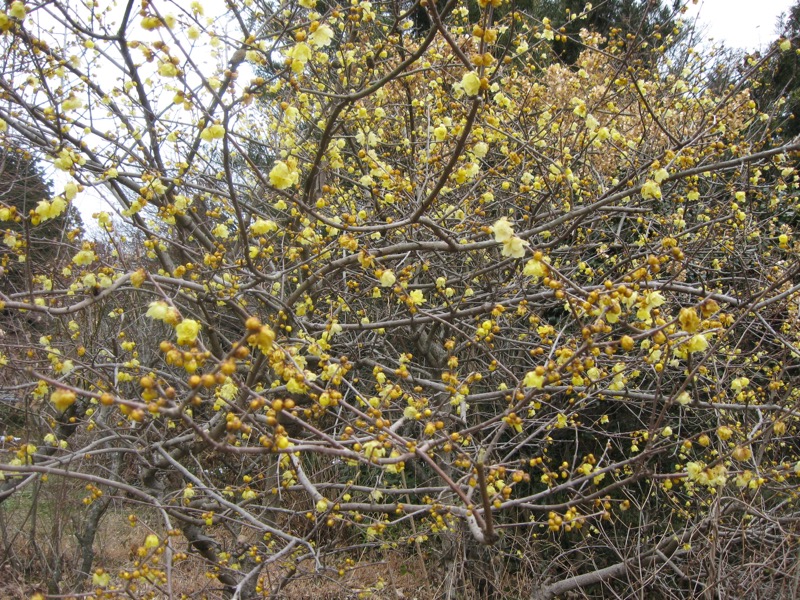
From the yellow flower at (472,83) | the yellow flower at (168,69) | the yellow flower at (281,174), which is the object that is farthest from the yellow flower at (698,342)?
the yellow flower at (168,69)

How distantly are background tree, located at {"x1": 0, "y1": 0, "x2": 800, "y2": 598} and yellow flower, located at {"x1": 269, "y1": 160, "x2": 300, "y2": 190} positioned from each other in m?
0.01


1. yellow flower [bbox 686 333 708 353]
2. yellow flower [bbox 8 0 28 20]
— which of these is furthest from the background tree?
yellow flower [bbox 8 0 28 20]

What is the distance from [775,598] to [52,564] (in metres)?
5.81

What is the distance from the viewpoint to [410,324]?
162 inches

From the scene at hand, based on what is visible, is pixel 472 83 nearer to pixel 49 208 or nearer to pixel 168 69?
pixel 168 69

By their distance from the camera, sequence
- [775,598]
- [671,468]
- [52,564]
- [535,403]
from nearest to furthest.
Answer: [535,403] < [775,598] < [52,564] < [671,468]

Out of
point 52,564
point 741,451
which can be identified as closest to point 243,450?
point 741,451

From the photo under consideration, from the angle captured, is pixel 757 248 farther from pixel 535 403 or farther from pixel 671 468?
pixel 535 403

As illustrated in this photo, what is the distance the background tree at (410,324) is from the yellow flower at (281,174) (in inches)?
0.4

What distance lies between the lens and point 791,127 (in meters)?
8.51

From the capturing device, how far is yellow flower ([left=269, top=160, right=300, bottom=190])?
2096 millimetres

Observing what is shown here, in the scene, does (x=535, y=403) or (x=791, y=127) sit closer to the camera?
(x=535, y=403)

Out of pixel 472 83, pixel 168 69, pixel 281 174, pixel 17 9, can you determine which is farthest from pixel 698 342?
pixel 17 9

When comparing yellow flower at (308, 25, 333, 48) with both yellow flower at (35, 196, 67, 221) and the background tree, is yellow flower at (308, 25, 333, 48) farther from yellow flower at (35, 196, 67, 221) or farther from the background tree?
yellow flower at (35, 196, 67, 221)
